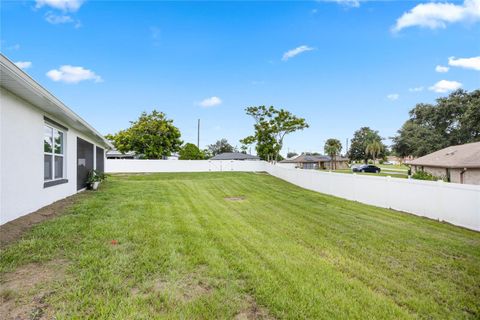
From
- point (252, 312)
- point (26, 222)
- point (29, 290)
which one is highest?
point (26, 222)

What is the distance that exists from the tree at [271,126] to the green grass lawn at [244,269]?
26001mm

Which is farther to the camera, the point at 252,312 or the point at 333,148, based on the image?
the point at 333,148

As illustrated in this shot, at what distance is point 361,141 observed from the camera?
72062 millimetres

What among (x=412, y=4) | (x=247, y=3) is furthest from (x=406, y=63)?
(x=247, y=3)

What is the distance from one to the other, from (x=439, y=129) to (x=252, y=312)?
4060 cm

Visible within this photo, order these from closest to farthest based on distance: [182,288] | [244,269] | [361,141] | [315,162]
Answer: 1. [182,288]
2. [244,269]
3. [315,162]
4. [361,141]

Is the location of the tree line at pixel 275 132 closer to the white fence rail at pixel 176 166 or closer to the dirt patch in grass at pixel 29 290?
the white fence rail at pixel 176 166

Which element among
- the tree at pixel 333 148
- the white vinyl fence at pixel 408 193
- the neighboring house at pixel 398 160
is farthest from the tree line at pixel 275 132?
the neighboring house at pixel 398 160

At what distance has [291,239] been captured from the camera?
4742 mm

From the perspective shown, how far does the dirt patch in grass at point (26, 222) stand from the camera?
12.8 feet

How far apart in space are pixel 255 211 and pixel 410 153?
1417 inches

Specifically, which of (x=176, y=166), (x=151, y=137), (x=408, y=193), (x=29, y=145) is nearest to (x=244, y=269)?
(x=29, y=145)

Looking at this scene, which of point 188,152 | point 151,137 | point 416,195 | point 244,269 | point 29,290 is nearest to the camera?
point 29,290

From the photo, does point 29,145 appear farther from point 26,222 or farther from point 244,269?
point 244,269
